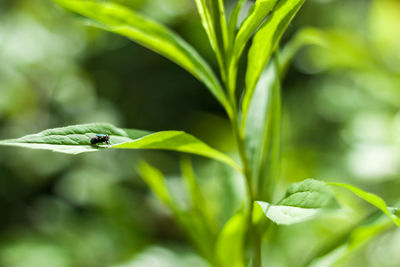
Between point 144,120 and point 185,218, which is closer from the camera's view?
point 185,218

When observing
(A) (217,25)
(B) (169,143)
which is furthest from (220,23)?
(B) (169,143)

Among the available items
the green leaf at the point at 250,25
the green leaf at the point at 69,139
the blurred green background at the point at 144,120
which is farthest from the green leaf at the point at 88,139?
the blurred green background at the point at 144,120

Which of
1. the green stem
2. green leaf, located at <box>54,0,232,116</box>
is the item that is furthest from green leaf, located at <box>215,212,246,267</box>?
green leaf, located at <box>54,0,232,116</box>

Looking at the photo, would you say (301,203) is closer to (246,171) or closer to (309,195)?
(309,195)

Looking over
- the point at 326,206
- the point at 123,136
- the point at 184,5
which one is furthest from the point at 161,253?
the point at 184,5

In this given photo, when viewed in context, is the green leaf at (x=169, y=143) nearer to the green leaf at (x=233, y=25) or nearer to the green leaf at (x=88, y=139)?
the green leaf at (x=88, y=139)

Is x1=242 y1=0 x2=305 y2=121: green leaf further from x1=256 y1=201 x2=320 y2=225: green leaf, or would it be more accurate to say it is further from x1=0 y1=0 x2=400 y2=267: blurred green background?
x1=0 y1=0 x2=400 y2=267: blurred green background
